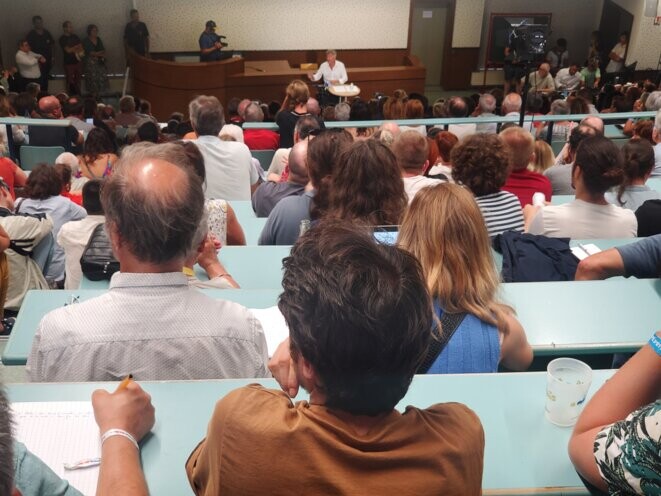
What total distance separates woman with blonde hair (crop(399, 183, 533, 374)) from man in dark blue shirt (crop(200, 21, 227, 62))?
30.6 feet

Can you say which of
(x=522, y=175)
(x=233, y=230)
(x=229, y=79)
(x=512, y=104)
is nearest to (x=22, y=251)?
(x=233, y=230)

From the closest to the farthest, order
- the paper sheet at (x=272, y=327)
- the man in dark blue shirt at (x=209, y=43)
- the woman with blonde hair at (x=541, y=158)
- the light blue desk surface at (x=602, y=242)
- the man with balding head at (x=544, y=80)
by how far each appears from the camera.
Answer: the paper sheet at (x=272, y=327) → the light blue desk surface at (x=602, y=242) → the woman with blonde hair at (x=541, y=158) → the man in dark blue shirt at (x=209, y=43) → the man with balding head at (x=544, y=80)

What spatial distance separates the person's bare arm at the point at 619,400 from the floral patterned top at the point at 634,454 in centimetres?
6

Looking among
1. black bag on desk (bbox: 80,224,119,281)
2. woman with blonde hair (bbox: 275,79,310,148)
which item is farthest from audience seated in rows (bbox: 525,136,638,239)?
woman with blonde hair (bbox: 275,79,310,148)

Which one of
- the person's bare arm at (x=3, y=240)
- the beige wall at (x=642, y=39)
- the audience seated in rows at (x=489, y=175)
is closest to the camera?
the audience seated in rows at (x=489, y=175)

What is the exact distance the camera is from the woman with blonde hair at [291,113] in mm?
6387

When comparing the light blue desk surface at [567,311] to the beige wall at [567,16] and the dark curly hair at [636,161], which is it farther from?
the beige wall at [567,16]

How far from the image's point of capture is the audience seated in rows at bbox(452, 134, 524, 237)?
10.3 feet

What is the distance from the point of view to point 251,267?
2611 mm

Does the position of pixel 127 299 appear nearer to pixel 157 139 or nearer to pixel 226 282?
pixel 226 282

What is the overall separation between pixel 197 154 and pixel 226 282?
3.12 ft

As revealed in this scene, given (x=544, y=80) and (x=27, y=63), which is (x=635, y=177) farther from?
(x=27, y=63)

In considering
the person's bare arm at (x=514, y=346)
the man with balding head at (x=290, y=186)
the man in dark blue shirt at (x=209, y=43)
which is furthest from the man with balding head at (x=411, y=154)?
the man in dark blue shirt at (x=209, y=43)

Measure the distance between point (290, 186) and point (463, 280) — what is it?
1.83 meters
